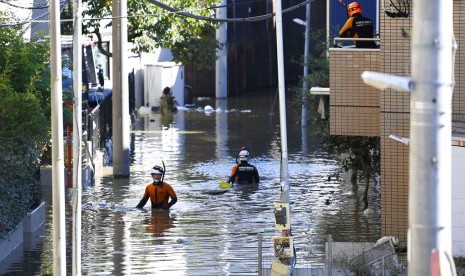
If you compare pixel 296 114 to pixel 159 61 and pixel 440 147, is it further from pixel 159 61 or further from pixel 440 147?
pixel 440 147

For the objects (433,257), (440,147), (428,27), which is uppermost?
(428,27)

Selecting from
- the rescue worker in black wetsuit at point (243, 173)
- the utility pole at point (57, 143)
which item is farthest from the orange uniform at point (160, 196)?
the utility pole at point (57, 143)

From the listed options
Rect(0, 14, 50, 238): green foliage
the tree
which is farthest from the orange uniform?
the tree

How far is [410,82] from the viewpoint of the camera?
754 cm

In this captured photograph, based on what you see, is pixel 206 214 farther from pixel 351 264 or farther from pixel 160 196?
pixel 351 264

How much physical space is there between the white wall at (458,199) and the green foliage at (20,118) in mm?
6319

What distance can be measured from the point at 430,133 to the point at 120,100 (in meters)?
21.6

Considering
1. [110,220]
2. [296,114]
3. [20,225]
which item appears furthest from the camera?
[296,114]

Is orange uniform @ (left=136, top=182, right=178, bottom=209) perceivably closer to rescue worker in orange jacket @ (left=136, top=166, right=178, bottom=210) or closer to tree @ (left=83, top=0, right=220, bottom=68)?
rescue worker in orange jacket @ (left=136, top=166, right=178, bottom=210)

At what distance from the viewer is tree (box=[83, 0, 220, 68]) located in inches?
1431

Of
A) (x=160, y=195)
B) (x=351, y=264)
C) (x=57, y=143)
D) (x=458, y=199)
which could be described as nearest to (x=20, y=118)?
(x=57, y=143)

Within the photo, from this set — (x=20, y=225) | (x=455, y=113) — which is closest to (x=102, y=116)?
(x=20, y=225)

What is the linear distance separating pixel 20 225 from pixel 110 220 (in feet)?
9.09

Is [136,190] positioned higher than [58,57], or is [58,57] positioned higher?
[58,57]
